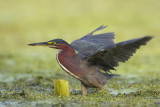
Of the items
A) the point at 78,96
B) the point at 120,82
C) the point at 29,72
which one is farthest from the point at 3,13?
the point at 78,96

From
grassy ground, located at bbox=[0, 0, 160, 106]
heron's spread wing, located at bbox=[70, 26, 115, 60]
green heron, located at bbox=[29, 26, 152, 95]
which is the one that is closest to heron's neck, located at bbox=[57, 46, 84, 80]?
green heron, located at bbox=[29, 26, 152, 95]

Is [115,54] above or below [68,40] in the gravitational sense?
below

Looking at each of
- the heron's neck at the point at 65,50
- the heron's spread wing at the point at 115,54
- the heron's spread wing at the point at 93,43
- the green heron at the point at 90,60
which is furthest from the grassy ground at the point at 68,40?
the heron's spread wing at the point at 93,43

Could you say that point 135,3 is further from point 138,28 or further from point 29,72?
point 29,72

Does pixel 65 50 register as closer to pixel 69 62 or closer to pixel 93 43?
pixel 69 62

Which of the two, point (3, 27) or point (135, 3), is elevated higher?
point (135, 3)

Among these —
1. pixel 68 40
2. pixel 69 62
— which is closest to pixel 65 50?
pixel 69 62
